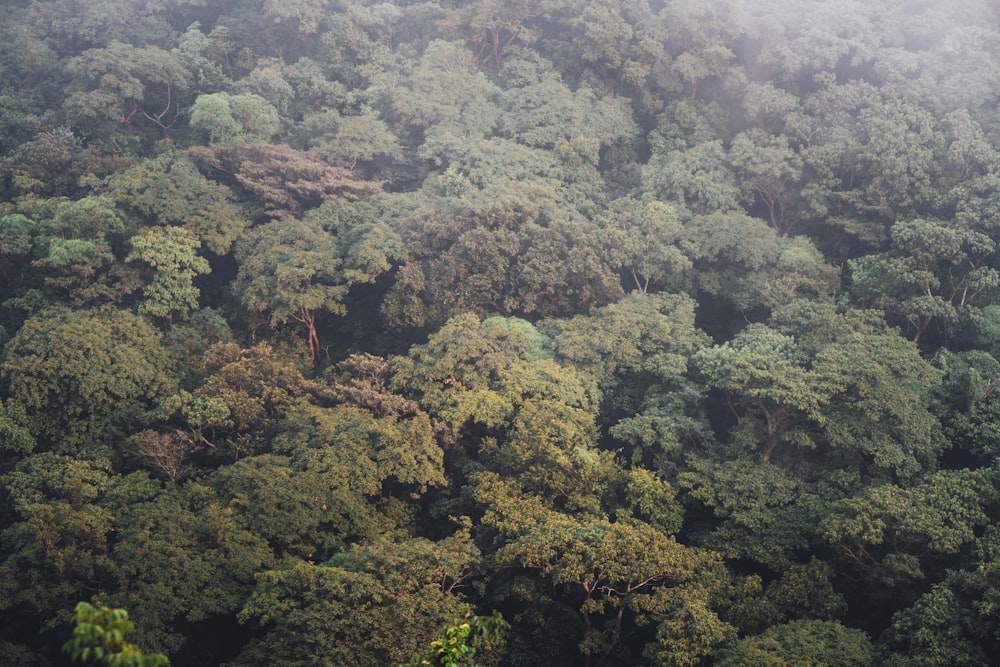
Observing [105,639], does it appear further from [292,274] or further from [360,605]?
[292,274]

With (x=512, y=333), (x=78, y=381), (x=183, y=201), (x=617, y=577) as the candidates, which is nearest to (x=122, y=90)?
(x=183, y=201)

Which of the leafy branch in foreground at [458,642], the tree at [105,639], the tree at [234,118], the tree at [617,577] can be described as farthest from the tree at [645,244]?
A: the tree at [105,639]

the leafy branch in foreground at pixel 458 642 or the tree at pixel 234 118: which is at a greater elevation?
the leafy branch in foreground at pixel 458 642

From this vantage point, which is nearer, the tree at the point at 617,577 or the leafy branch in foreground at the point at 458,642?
the leafy branch in foreground at the point at 458,642

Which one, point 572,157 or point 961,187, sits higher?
→ point 961,187

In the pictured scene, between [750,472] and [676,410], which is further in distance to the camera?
[676,410]

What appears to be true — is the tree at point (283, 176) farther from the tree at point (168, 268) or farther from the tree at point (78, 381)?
the tree at point (78, 381)

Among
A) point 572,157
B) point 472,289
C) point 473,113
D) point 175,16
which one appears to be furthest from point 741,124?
point 175,16

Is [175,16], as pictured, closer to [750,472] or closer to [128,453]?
[128,453]

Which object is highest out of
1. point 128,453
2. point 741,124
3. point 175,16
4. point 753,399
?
point 741,124
